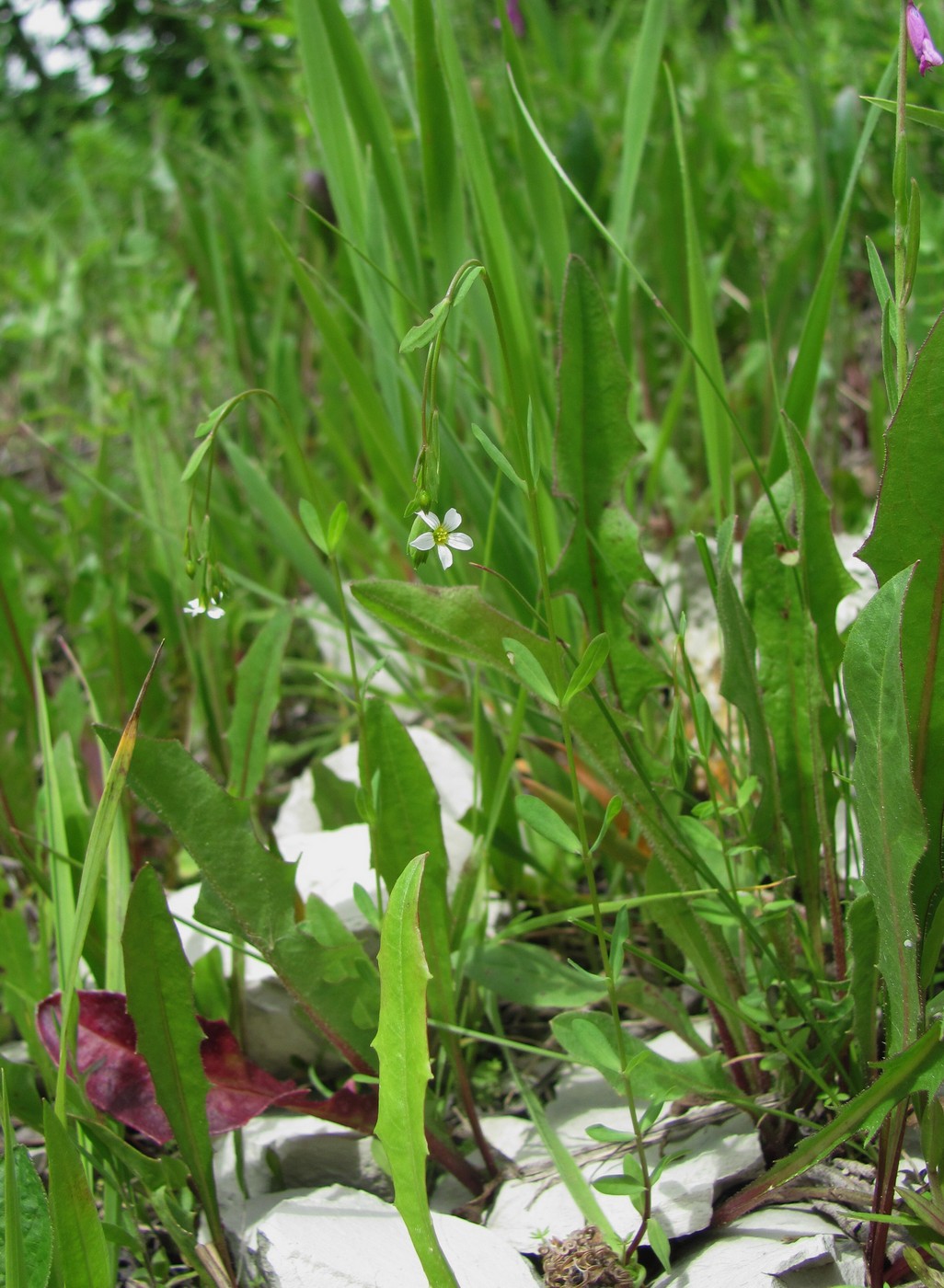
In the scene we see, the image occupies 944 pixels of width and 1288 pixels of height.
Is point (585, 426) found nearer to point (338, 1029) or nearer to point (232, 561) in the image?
point (338, 1029)

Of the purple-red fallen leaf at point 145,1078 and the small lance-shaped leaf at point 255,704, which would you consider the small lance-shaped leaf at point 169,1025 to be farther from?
the small lance-shaped leaf at point 255,704

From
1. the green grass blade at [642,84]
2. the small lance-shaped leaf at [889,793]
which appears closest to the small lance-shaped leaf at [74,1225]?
the small lance-shaped leaf at [889,793]

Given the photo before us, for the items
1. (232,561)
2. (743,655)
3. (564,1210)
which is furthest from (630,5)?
(564,1210)

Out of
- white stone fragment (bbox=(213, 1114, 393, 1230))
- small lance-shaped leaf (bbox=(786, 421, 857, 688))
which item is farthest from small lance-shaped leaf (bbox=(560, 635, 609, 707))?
white stone fragment (bbox=(213, 1114, 393, 1230))

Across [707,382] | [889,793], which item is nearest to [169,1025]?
[889,793]

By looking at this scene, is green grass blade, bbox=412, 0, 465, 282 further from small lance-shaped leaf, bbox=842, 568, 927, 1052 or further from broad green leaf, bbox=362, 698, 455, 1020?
small lance-shaped leaf, bbox=842, 568, 927, 1052

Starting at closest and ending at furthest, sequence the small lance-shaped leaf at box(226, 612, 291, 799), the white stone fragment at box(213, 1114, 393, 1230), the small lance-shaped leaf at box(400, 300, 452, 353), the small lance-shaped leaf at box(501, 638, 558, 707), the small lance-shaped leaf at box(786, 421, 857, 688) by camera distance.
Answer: the small lance-shaped leaf at box(400, 300, 452, 353) → the small lance-shaped leaf at box(501, 638, 558, 707) → the small lance-shaped leaf at box(786, 421, 857, 688) → the white stone fragment at box(213, 1114, 393, 1230) → the small lance-shaped leaf at box(226, 612, 291, 799)

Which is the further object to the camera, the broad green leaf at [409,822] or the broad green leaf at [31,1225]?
the broad green leaf at [409,822]
